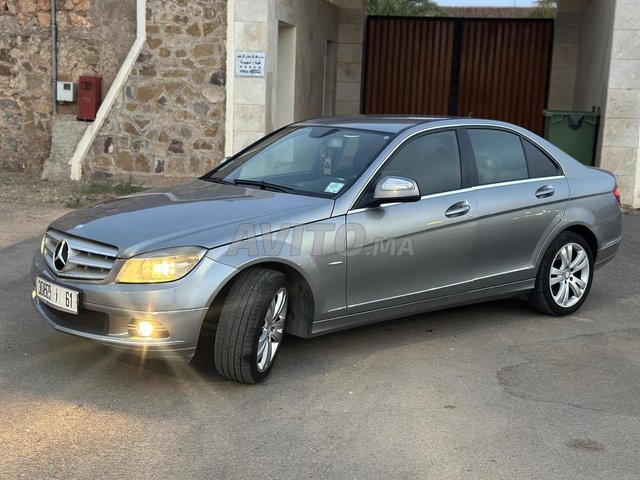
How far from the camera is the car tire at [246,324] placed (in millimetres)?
4453

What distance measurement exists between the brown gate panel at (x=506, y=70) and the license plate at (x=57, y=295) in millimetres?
14055

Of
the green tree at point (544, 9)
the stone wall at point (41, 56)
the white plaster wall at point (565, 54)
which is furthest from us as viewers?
the green tree at point (544, 9)

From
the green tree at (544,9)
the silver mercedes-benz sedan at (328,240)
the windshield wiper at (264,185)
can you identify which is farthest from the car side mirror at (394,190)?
the green tree at (544,9)

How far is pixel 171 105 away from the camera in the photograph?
38.2 ft

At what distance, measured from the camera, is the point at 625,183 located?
1144cm

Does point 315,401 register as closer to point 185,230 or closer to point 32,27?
point 185,230

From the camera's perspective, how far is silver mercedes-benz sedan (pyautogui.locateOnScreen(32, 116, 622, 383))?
14.3 ft

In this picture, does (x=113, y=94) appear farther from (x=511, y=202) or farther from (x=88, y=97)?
(x=511, y=202)

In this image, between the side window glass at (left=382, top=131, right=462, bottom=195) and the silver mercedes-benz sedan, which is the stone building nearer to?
the silver mercedes-benz sedan

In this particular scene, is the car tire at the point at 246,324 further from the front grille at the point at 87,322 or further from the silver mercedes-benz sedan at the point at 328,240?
the front grille at the point at 87,322

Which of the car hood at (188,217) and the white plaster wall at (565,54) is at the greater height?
the white plaster wall at (565,54)

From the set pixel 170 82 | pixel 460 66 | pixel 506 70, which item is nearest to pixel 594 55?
pixel 506 70

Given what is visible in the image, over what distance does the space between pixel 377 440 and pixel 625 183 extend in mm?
8687

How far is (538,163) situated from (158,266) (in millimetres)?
3255
